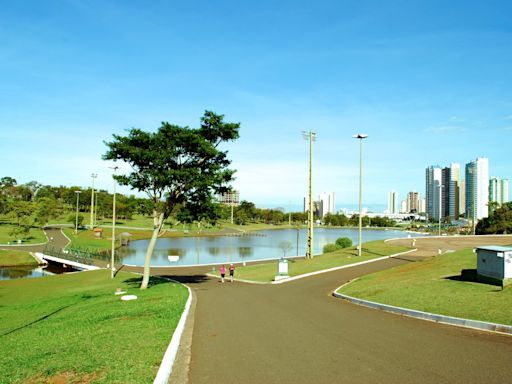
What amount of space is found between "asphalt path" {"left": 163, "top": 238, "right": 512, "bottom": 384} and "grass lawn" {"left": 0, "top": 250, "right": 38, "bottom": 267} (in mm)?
53176

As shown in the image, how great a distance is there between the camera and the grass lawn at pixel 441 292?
12.0 meters

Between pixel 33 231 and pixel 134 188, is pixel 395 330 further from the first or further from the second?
pixel 33 231

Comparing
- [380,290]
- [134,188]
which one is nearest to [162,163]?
[134,188]

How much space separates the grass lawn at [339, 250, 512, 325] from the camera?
12.0m

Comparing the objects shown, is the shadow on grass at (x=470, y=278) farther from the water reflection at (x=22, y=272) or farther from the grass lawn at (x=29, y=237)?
the grass lawn at (x=29, y=237)

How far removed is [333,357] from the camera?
342 inches

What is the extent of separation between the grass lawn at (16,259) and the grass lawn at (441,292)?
5312cm

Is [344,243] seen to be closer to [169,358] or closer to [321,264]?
[321,264]

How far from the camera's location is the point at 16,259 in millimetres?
58438

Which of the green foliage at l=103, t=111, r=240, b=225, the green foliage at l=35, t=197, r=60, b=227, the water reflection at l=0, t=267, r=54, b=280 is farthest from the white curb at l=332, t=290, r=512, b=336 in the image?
the green foliage at l=35, t=197, r=60, b=227

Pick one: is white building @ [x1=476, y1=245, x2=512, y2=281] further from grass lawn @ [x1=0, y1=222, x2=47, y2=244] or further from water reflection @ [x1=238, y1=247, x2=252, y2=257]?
grass lawn @ [x1=0, y1=222, x2=47, y2=244]

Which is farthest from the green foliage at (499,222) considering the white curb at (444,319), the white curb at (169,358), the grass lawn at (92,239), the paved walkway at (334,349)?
the white curb at (169,358)

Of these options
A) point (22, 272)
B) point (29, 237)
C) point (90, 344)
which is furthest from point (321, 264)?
point (29, 237)

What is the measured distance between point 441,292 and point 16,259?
60.8m
